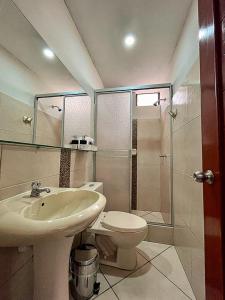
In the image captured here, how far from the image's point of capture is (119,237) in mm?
1215

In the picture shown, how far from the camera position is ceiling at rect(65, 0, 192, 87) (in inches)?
54.3

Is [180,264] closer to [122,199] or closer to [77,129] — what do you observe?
[122,199]

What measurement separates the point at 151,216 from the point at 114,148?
1.12m

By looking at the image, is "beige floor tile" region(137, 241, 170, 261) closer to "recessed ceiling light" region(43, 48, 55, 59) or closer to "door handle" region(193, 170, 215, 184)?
"door handle" region(193, 170, 215, 184)

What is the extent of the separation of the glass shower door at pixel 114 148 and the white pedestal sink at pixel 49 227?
1.07 meters

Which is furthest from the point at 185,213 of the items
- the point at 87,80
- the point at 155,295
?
the point at 87,80

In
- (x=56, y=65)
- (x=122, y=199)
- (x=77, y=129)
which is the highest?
(x=56, y=65)

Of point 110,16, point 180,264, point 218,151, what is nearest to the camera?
point 218,151

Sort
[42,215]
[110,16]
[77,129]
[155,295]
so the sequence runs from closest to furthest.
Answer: [42,215] → [155,295] → [110,16] → [77,129]

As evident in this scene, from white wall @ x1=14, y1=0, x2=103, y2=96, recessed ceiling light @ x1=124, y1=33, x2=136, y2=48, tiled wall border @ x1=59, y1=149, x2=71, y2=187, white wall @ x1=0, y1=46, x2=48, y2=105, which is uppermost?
recessed ceiling light @ x1=124, y1=33, x2=136, y2=48

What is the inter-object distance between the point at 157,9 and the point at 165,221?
2339mm

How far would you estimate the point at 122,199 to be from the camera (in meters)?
1.98

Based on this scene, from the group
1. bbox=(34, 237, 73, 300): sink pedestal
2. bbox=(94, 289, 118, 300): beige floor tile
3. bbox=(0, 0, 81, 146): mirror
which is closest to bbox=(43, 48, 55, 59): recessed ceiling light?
bbox=(0, 0, 81, 146): mirror

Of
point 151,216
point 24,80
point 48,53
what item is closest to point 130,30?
point 48,53
